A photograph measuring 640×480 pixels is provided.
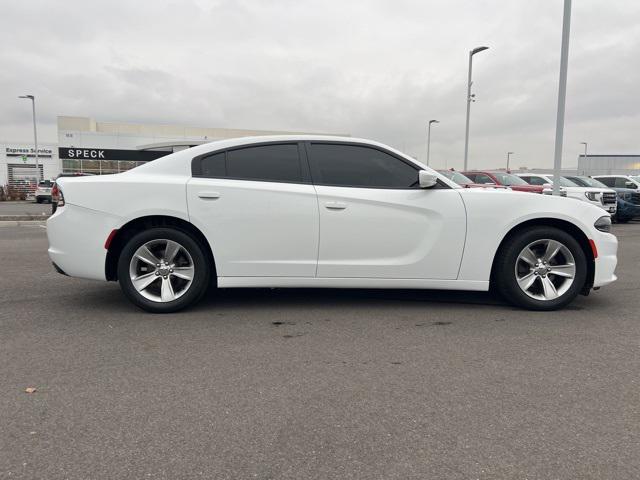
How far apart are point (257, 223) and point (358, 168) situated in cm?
108

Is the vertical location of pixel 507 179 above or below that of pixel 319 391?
above

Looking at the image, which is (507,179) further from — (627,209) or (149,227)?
(149,227)

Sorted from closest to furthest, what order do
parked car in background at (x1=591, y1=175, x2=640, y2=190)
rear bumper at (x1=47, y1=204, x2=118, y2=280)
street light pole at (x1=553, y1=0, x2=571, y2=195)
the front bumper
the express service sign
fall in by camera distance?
rear bumper at (x1=47, y1=204, x2=118, y2=280) < street light pole at (x1=553, y1=0, x2=571, y2=195) < the front bumper < parked car in background at (x1=591, y1=175, x2=640, y2=190) < the express service sign

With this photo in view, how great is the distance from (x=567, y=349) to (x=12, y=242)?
10256 millimetres

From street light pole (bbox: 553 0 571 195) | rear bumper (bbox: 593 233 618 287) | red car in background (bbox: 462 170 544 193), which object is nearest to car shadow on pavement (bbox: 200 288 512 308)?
rear bumper (bbox: 593 233 618 287)

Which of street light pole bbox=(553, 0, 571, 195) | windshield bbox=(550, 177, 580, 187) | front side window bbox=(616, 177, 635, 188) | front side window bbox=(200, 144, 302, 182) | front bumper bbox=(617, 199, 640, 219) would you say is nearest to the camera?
front side window bbox=(200, 144, 302, 182)

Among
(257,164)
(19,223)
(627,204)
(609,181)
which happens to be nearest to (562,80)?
(627,204)

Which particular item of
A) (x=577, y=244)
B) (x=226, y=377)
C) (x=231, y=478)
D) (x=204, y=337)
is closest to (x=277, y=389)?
(x=226, y=377)

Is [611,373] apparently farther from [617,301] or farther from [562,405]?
[617,301]

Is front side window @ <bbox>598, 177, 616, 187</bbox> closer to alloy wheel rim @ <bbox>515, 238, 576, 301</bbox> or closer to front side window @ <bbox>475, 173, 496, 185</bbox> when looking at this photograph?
front side window @ <bbox>475, 173, 496, 185</bbox>

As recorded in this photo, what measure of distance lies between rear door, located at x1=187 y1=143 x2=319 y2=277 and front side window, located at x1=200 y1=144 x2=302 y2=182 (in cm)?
5

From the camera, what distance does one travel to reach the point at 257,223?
445 centimetres

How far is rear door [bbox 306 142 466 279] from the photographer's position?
14.7ft

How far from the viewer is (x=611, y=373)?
3209 millimetres
